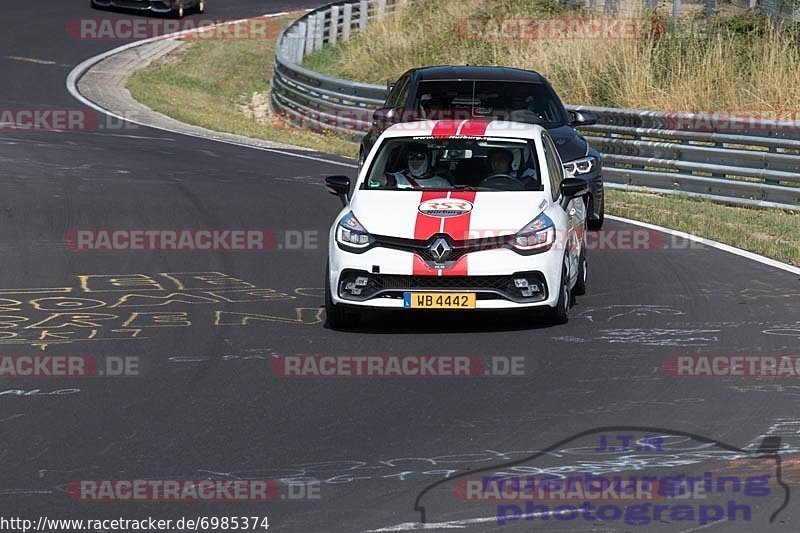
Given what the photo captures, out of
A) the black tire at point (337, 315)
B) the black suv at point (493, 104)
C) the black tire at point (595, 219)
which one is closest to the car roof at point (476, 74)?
the black suv at point (493, 104)

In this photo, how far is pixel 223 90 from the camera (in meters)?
34.3

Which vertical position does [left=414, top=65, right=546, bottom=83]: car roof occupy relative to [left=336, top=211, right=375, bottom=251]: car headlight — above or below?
above

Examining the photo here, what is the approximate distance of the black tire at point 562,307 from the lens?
10852 millimetres

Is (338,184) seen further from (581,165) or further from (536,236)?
(581,165)

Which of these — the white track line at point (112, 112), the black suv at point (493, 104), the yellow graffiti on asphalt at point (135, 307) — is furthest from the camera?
the white track line at point (112, 112)

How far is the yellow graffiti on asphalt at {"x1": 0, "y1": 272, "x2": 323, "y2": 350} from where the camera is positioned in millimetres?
10750

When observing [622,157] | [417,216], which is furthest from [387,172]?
[622,157]

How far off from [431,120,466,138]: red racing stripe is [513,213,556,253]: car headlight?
132 centimetres

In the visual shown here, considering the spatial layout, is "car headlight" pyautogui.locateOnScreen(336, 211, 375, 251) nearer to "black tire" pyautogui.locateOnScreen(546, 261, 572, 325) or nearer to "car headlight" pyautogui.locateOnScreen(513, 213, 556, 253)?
"car headlight" pyautogui.locateOnScreen(513, 213, 556, 253)

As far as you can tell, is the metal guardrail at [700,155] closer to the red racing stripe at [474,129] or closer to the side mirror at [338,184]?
the red racing stripe at [474,129]

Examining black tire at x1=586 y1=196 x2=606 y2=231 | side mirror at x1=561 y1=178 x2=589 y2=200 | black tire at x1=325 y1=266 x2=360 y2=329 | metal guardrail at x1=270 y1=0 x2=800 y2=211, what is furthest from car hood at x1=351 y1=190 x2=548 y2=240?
metal guardrail at x1=270 y1=0 x2=800 y2=211

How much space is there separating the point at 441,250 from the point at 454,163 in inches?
59.1

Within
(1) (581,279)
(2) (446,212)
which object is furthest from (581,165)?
(2) (446,212)

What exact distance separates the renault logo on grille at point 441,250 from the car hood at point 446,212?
8cm
